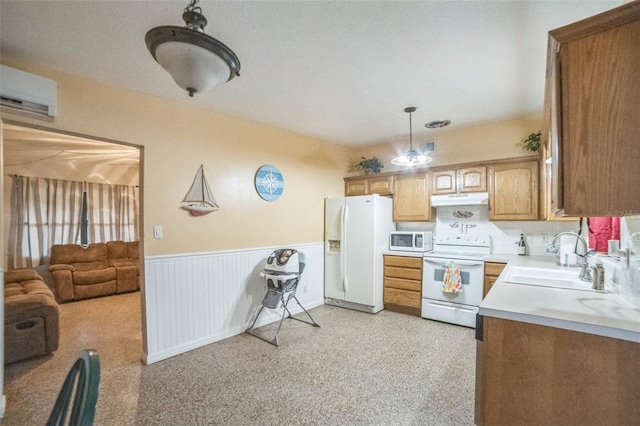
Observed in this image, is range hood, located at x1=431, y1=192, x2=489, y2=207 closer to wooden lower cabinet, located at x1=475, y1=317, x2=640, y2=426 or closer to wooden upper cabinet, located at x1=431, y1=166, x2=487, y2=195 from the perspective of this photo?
wooden upper cabinet, located at x1=431, y1=166, x2=487, y2=195

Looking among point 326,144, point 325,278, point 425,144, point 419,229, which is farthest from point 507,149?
point 325,278

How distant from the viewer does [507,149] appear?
11.5ft

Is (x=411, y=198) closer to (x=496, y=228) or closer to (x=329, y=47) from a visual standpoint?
(x=496, y=228)

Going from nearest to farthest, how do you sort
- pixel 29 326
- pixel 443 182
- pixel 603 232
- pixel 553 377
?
1. pixel 553 377
2. pixel 603 232
3. pixel 29 326
4. pixel 443 182

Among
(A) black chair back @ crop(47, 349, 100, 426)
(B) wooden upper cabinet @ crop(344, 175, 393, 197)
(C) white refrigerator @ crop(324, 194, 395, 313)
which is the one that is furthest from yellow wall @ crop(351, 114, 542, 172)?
(A) black chair back @ crop(47, 349, 100, 426)

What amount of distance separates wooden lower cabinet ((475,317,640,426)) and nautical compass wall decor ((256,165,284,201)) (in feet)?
8.93

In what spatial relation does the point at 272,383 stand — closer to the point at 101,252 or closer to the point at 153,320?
the point at 153,320

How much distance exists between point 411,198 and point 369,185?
710mm

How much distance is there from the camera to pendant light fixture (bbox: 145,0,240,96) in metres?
1.17

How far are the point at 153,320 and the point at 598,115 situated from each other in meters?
3.31

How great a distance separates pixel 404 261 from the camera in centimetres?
384

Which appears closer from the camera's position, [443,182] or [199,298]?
[199,298]

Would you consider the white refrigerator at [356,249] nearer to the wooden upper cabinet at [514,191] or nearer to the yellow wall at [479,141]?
the yellow wall at [479,141]

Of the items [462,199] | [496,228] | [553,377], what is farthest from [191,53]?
[496,228]
